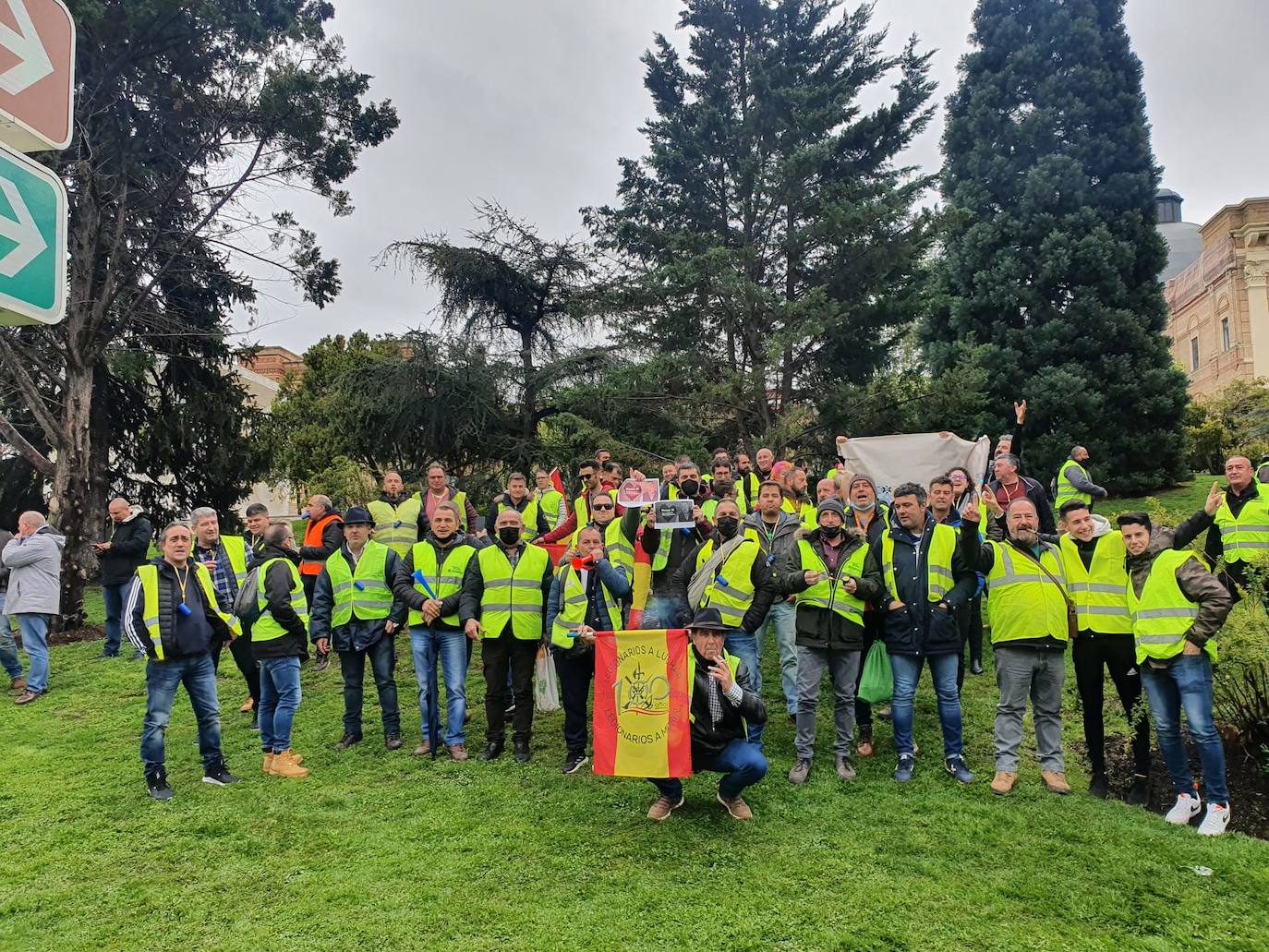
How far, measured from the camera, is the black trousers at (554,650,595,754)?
Result: 6.60 meters

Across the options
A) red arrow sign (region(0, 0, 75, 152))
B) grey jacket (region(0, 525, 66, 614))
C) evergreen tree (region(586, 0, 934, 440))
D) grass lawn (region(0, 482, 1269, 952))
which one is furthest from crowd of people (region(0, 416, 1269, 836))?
evergreen tree (region(586, 0, 934, 440))

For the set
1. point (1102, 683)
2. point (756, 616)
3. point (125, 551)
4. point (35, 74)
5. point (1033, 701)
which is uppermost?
point (35, 74)

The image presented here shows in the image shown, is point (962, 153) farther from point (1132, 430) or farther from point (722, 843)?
point (722, 843)

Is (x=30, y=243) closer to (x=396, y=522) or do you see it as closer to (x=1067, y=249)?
(x=396, y=522)

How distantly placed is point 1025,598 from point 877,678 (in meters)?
1.29

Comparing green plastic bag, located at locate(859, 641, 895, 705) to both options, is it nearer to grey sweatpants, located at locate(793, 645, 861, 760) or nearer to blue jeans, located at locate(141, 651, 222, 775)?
grey sweatpants, located at locate(793, 645, 861, 760)

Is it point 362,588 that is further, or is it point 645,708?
point 362,588

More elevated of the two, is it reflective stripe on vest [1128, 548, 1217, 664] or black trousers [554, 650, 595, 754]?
reflective stripe on vest [1128, 548, 1217, 664]

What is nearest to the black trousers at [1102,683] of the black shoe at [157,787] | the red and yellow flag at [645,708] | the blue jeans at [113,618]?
the red and yellow flag at [645,708]

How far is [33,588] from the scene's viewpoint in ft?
30.4

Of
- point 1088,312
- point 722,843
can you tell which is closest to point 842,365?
point 1088,312

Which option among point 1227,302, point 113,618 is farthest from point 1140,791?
point 1227,302

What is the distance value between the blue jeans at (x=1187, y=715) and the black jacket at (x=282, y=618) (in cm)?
646

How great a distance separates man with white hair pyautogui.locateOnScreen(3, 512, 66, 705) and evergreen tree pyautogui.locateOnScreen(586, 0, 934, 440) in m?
10.9
